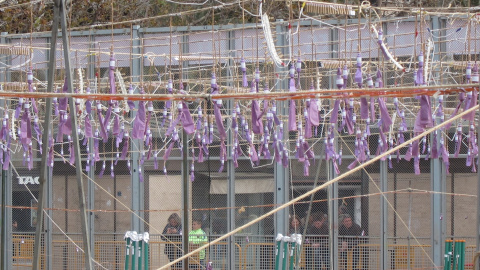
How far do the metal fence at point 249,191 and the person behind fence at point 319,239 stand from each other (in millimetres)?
20

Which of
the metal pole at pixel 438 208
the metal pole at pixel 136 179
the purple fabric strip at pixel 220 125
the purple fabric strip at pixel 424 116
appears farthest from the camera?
the metal pole at pixel 136 179

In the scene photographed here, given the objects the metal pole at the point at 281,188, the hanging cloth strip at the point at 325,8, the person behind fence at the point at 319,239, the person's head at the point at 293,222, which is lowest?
the person behind fence at the point at 319,239

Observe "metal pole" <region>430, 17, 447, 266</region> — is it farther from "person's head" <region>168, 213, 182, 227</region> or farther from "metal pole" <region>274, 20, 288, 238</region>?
"person's head" <region>168, 213, 182, 227</region>

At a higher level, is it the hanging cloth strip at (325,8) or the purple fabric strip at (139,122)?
the hanging cloth strip at (325,8)

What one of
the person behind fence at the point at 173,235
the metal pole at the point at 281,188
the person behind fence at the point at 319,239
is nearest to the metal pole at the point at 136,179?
the person behind fence at the point at 173,235

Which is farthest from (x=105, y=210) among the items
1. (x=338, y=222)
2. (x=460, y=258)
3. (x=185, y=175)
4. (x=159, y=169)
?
(x=185, y=175)

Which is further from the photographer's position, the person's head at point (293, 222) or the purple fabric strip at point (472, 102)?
the person's head at point (293, 222)

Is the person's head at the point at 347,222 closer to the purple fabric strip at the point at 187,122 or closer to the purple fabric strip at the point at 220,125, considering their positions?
the purple fabric strip at the point at 220,125

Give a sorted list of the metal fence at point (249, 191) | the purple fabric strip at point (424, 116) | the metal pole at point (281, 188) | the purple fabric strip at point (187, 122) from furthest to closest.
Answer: the metal pole at point (281, 188) < the metal fence at point (249, 191) < the purple fabric strip at point (187, 122) < the purple fabric strip at point (424, 116)

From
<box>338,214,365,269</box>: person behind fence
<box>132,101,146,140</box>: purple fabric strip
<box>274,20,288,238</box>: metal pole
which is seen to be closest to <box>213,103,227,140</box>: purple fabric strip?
<box>132,101,146,140</box>: purple fabric strip

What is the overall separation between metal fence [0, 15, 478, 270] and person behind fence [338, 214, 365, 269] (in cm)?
2

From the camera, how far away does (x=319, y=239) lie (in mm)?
13266

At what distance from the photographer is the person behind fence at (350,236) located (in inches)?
513

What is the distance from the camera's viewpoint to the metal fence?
41.9 ft
